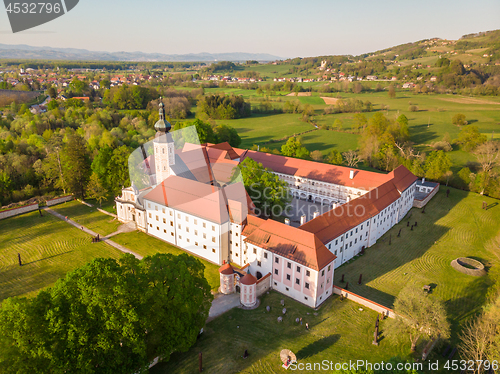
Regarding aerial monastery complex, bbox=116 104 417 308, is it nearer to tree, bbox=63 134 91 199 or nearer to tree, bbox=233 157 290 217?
tree, bbox=233 157 290 217

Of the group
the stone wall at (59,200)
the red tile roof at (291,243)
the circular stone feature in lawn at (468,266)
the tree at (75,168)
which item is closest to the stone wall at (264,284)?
the red tile roof at (291,243)

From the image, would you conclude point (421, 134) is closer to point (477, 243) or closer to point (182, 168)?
point (477, 243)

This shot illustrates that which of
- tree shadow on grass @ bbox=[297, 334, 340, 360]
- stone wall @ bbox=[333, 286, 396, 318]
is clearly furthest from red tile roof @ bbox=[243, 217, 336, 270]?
tree shadow on grass @ bbox=[297, 334, 340, 360]

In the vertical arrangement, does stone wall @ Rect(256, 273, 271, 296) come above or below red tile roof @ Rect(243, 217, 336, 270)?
below

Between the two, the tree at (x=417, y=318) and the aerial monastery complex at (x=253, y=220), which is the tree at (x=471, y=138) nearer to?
the aerial monastery complex at (x=253, y=220)

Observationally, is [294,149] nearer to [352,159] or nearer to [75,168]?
[352,159]

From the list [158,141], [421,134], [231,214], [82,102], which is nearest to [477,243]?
[231,214]

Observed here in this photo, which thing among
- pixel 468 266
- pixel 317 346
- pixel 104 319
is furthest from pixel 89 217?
pixel 468 266
